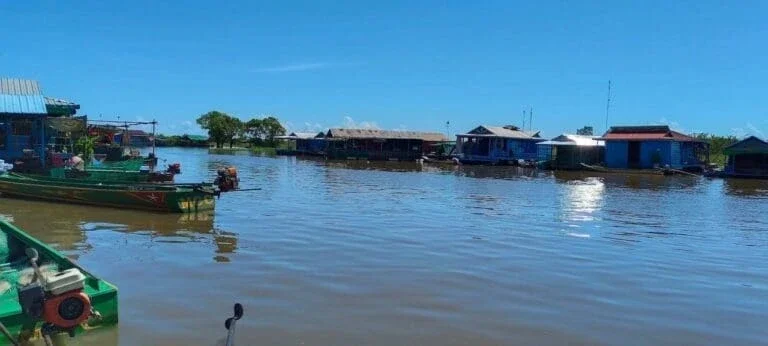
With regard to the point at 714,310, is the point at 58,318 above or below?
above

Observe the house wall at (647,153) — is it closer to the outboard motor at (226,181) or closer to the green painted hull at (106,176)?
the green painted hull at (106,176)

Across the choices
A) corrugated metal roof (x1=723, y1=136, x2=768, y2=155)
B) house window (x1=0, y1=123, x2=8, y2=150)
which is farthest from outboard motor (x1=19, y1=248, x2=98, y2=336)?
corrugated metal roof (x1=723, y1=136, x2=768, y2=155)

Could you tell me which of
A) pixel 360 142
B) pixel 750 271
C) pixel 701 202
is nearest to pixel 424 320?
pixel 750 271

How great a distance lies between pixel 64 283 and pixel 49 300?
17 centimetres

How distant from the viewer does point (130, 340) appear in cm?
609

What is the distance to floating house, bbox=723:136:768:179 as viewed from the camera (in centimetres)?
3872

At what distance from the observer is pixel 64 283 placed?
16.2 feet

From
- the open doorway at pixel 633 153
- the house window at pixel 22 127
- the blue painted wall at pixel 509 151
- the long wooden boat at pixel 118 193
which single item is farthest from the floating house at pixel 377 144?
the long wooden boat at pixel 118 193

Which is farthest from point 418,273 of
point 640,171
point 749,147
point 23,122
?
point 640,171

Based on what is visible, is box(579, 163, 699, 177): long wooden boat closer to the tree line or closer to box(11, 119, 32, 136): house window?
box(11, 119, 32, 136): house window

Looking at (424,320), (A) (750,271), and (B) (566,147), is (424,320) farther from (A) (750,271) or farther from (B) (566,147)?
(B) (566,147)

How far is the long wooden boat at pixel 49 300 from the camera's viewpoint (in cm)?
491

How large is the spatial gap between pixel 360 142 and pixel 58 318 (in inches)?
2399

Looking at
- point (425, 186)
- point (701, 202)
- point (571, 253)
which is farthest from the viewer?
point (425, 186)
